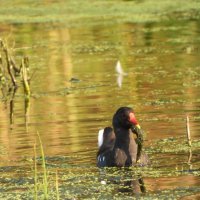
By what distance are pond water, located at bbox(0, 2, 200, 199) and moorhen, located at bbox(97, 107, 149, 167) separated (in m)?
0.13

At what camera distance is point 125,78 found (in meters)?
14.7

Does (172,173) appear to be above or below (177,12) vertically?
below

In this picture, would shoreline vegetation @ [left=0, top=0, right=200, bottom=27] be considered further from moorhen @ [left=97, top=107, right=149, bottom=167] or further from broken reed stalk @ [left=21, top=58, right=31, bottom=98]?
moorhen @ [left=97, top=107, right=149, bottom=167]

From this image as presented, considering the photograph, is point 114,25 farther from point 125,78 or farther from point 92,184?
point 92,184

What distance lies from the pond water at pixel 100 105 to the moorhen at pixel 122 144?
13cm

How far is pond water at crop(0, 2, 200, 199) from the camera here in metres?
8.54

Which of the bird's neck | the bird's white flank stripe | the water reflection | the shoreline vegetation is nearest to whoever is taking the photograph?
the water reflection

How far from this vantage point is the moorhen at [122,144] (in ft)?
30.6

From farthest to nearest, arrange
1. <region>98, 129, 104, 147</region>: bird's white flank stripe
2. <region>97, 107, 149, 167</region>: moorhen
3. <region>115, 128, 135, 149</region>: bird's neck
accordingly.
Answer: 1. <region>98, 129, 104, 147</region>: bird's white flank stripe
2. <region>115, 128, 135, 149</region>: bird's neck
3. <region>97, 107, 149, 167</region>: moorhen

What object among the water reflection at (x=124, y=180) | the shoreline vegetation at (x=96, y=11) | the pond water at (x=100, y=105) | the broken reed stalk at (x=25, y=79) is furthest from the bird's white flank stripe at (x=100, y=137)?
the shoreline vegetation at (x=96, y=11)

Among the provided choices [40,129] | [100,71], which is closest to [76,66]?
[100,71]

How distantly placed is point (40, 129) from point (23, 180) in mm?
2470

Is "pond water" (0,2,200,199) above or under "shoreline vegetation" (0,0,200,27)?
under

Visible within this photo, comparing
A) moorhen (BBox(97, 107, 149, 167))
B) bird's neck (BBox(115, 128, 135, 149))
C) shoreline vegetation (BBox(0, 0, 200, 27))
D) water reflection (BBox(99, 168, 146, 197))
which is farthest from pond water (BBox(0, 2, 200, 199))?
shoreline vegetation (BBox(0, 0, 200, 27))
